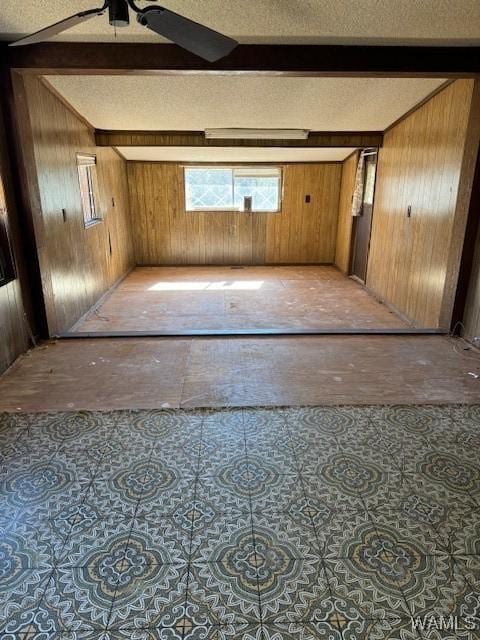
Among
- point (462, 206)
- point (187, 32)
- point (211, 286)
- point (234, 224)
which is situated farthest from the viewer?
point (234, 224)

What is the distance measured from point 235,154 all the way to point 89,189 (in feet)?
8.78

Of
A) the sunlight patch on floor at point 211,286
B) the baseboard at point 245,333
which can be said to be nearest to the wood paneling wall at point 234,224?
the sunlight patch on floor at point 211,286

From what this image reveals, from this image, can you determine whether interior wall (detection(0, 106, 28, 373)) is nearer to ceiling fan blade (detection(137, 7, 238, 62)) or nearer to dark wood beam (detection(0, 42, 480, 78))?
dark wood beam (detection(0, 42, 480, 78))

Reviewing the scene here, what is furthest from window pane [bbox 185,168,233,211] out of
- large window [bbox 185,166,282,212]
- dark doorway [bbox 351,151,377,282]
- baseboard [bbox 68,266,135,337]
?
dark doorway [bbox 351,151,377,282]

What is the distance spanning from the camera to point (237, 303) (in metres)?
5.25

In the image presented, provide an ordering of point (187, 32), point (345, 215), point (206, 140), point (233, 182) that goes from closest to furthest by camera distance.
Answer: point (187, 32) → point (206, 140) → point (345, 215) → point (233, 182)

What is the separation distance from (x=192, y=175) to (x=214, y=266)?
1.72 m

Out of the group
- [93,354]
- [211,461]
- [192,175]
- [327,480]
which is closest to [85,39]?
[93,354]

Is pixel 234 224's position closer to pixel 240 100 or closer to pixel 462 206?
pixel 240 100

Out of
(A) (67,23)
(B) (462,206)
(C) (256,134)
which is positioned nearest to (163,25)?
(A) (67,23)

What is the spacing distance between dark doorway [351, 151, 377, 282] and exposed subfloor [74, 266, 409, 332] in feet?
0.91

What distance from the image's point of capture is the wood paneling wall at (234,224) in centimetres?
752

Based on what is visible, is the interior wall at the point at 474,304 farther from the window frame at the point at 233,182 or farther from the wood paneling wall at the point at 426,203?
the window frame at the point at 233,182

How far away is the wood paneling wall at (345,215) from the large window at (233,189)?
3.82ft
